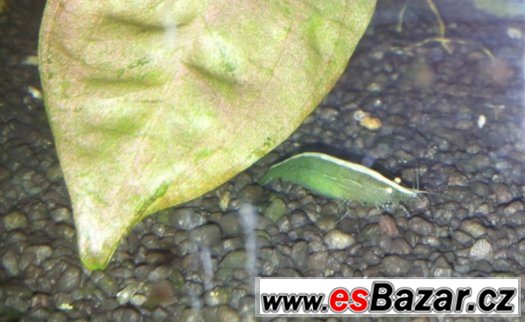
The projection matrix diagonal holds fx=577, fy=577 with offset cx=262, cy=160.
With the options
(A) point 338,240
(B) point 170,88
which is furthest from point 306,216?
(B) point 170,88

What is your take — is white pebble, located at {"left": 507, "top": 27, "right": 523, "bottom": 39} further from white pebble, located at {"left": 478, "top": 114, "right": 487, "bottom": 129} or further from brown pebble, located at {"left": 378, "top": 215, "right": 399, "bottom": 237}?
brown pebble, located at {"left": 378, "top": 215, "right": 399, "bottom": 237}

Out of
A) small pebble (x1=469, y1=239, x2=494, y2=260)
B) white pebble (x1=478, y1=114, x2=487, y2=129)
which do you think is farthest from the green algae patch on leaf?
white pebble (x1=478, y1=114, x2=487, y2=129)

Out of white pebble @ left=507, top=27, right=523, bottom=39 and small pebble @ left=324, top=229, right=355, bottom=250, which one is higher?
white pebble @ left=507, top=27, right=523, bottom=39

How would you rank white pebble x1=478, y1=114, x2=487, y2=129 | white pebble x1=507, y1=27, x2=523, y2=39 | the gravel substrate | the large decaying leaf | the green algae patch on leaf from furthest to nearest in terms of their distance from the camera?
white pebble x1=507, y1=27, x2=523, y2=39
white pebble x1=478, y1=114, x2=487, y2=129
the green algae patch on leaf
the gravel substrate
the large decaying leaf

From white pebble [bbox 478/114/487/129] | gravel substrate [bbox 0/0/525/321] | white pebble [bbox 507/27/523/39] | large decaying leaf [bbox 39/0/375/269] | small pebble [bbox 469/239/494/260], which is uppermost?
large decaying leaf [bbox 39/0/375/269]

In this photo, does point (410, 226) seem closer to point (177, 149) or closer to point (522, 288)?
point (522, 288)

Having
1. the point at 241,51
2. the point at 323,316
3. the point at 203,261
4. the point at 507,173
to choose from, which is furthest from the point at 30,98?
the point at 507,173

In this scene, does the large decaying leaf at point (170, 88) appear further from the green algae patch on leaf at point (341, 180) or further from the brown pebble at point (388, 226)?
the brown pebble at point (388, 226)

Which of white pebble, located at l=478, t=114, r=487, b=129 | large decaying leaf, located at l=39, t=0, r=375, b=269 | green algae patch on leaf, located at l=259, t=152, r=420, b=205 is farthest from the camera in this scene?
white pebble, located at l=478, t=114, r=487, b=129
